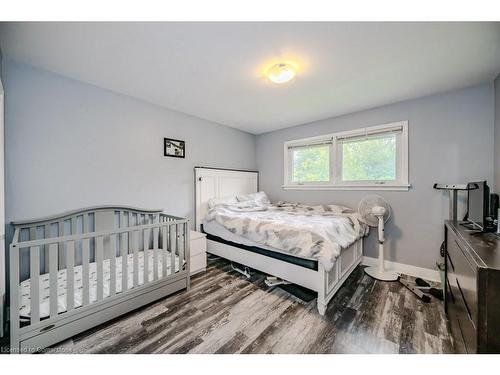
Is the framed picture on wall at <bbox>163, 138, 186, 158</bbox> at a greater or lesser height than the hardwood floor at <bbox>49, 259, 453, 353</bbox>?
greater

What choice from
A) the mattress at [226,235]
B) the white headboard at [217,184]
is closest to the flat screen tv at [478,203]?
the mattress at [226,235]

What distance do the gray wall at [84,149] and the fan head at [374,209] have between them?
8.16 ft

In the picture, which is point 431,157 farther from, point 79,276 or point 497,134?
point 79,276

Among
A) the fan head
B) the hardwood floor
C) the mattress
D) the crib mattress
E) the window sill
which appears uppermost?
the window sill

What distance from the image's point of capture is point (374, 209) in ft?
7.82

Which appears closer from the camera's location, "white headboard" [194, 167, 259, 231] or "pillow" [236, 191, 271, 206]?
"white headboard" [194, 167, 259, 231]

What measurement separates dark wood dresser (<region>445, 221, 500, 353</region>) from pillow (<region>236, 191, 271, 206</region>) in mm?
2557

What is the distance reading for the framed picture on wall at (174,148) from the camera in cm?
275

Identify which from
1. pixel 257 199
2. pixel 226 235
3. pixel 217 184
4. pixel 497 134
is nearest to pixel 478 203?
pixel 497 134

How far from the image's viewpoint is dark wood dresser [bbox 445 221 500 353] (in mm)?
800

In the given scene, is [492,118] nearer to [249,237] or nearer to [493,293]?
[493,293]

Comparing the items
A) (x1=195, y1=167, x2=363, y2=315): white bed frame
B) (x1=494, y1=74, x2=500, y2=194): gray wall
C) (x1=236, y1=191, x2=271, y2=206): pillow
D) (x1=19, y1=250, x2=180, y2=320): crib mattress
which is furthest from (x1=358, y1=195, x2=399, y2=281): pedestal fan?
(x1=19, y1=250, x2=180, y2=320): crib mattress

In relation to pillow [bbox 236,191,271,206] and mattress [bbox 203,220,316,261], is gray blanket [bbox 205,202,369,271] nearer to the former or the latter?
mattress [bbox 203,220,316,261]
